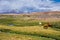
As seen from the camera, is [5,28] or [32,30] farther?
[5,28]

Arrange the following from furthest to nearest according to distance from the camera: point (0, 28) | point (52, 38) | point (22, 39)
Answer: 1. point (0, 28)
2. point (52, 38)
3. point (22, 39)

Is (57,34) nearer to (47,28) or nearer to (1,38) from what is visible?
(47,28)

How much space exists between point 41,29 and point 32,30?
181 centimetres

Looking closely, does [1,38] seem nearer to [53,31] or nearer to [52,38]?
[52,38]

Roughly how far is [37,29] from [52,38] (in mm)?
5404

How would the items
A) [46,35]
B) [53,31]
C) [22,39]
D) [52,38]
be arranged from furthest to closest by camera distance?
[53,31] < [46,35] < [52,38] < [22,39]

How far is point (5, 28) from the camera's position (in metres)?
34.7

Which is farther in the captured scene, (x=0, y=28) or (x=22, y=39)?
(x=0, y=28)

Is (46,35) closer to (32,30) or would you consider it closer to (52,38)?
(52,38)

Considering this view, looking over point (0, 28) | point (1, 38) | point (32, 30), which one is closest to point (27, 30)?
point (32, 30)

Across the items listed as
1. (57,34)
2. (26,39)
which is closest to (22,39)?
(26,39)

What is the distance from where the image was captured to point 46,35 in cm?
2847

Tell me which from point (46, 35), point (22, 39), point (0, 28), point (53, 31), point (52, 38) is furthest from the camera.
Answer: point (0, 28)

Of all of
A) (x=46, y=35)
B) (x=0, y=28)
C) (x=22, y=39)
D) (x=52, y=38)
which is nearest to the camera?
(x=22, y=39)
